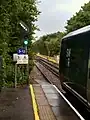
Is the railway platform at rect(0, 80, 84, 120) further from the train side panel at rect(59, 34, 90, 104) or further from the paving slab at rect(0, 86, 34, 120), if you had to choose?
the train side panel at rect(59, 34, 90, 104)

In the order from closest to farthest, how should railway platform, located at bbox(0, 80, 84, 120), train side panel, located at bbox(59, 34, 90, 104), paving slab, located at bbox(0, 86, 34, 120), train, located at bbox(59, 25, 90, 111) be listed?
paving slab, located at bbox(0, 86, 34, 120)
railway platform, located at bbox(0, 80, 84, 120)
train, located at bbox(59, 25, 90, 111)
train side panel, located at bbox(59, 34, 90, 104)

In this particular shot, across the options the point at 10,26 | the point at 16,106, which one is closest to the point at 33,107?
the point at 16,106

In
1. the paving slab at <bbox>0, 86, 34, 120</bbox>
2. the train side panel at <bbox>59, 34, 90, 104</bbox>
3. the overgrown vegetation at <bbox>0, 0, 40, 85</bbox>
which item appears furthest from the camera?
the overgrown vegetation at <bbox>0, 0, 40, 85</bbox>

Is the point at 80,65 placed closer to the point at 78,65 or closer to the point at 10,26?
the point at 78,65

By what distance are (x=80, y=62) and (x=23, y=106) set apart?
2329mm

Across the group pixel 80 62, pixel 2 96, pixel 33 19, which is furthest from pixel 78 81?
pixel 33 19

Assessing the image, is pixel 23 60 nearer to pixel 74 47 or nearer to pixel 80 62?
pixel 74 47

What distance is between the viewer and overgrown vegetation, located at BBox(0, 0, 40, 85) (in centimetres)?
1600

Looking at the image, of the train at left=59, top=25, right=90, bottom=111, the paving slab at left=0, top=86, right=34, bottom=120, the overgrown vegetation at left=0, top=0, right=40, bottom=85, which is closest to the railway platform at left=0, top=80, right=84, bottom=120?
the paving slab at left=0, top=86, right=34, bottom=120

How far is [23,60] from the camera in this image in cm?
1836

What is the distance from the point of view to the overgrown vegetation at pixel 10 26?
16000mm

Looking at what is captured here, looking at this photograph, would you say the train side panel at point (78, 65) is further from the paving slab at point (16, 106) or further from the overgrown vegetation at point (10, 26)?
the overgrown vegetation at point (10, 26)

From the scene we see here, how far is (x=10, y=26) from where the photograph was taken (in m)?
20.5

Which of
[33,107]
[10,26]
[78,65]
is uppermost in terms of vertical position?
[10,26]
